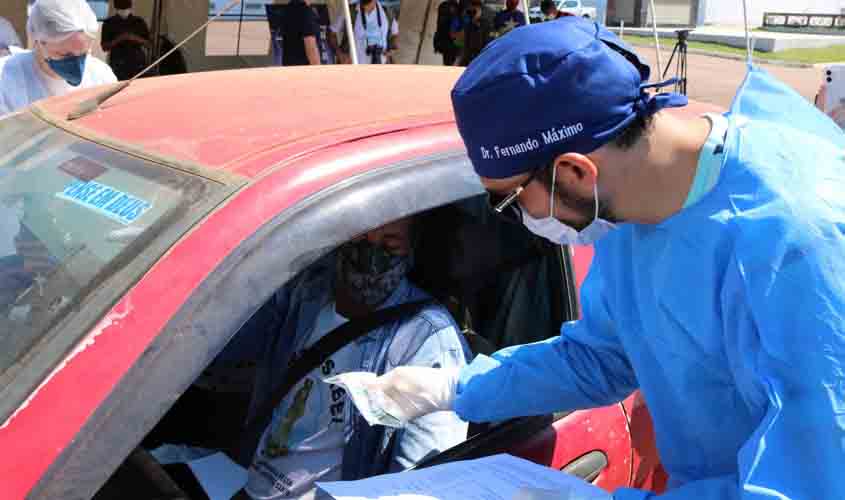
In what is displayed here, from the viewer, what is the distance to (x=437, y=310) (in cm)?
190

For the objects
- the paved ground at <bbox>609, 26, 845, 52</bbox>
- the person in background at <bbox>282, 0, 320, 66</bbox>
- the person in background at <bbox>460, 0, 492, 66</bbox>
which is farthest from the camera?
the paved ground at <bbox>609, 26, 845, 52</bbox>

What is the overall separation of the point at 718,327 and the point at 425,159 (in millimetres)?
607

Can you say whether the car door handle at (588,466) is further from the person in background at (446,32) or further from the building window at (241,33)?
the person in background at (446,32)

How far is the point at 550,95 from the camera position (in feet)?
3.86

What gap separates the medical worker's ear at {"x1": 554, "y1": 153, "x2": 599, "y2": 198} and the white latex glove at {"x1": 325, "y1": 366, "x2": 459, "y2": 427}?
0.56 metres

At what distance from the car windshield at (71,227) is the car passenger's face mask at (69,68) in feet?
5.03

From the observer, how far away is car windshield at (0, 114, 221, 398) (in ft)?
4.11

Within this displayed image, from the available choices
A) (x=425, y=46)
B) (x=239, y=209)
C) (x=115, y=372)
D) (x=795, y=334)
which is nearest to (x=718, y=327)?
(x=795, y=334)

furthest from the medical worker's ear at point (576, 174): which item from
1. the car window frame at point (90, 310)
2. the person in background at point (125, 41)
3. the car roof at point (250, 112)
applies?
the person in background at point (125, 41)

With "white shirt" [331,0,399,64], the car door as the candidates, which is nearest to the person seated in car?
the car door

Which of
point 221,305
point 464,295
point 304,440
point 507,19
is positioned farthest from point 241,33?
point 221,305

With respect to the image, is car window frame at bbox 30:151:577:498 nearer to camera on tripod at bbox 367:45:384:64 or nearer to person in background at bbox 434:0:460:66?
camera on tripod at bbox 367:45:384:64

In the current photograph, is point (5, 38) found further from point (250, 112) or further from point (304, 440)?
point (304, 440)

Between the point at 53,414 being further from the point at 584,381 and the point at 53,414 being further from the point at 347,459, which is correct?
the point at 584,381
